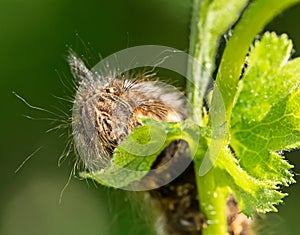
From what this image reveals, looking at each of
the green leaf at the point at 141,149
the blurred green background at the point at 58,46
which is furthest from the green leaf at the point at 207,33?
the blurred green background at the point at 58,46

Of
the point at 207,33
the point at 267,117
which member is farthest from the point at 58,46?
the point at 267,117

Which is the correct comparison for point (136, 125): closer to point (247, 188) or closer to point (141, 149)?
point (141, 149)

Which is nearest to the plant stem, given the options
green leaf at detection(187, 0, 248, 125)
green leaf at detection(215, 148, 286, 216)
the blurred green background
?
green leaf at detection(187, 0, 248, 125)

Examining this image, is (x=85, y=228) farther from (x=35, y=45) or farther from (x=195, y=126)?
(x=195, y=126)

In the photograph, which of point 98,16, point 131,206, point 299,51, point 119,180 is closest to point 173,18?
point 98,16

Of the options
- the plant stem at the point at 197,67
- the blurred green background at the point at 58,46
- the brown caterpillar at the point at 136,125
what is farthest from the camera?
the blurred green background at the point at 58,46

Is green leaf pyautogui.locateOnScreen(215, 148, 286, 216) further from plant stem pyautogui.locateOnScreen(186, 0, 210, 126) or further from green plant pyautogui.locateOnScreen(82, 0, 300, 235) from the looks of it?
plant stem pyautogui.locateOnScreen(186, 0, 210, 126)

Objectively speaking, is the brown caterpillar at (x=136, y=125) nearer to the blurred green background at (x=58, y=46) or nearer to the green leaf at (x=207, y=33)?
the green leaf at (x=207, y=33)

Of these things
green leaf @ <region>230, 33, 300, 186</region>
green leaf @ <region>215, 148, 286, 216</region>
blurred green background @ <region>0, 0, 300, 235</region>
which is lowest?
blurred green background @ <region>0, 0, 300, 235</region>
